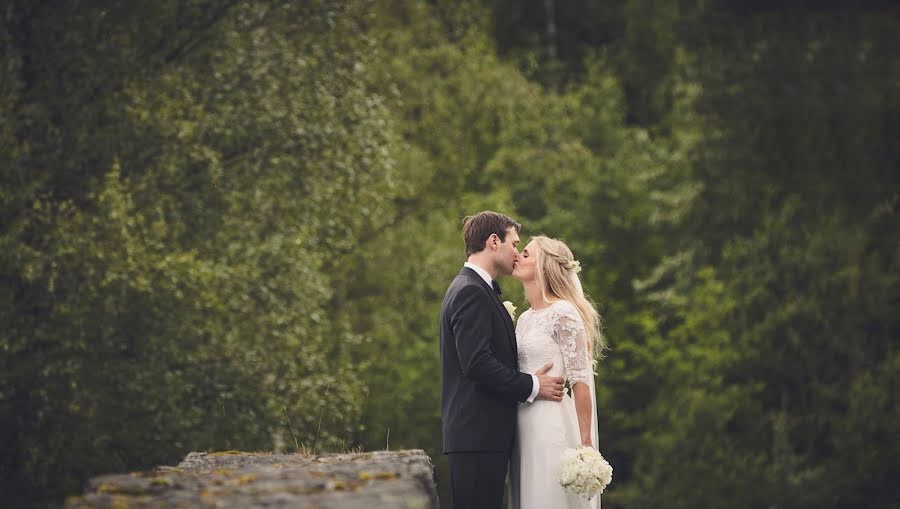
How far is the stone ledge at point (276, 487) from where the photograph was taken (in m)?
4.88

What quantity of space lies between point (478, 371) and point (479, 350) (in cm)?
11

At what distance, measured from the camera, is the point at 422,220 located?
27.8 meters

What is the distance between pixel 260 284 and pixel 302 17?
12.7 ft

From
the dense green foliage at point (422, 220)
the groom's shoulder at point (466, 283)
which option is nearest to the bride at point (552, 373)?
the groom's shoulder at point (466, 283)

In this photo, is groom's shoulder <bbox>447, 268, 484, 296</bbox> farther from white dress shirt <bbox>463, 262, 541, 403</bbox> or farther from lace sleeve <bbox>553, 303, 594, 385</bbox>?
lace sleeve <bbox>553, 303, 594, 385</bbox>

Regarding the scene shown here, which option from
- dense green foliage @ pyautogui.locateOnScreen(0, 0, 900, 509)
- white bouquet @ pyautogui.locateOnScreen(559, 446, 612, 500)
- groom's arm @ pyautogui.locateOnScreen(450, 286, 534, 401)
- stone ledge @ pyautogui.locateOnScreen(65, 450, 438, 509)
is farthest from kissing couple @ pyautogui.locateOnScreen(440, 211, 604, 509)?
dense green foliage @ pyautogui.locateOnScreen(0, 0, 900, 509)

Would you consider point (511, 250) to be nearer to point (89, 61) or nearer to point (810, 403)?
point (89, 61)

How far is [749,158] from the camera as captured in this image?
2481 centimetres

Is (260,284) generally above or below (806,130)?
below

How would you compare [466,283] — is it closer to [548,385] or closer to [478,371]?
[478,371]

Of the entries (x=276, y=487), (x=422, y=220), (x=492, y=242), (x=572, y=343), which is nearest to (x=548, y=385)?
(x=572, y=343)

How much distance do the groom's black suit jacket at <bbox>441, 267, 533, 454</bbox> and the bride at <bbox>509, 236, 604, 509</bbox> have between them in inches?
5.3

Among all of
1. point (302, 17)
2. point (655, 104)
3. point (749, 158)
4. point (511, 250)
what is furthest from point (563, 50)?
point (511, 250)

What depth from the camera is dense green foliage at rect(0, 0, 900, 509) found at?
15375mm
